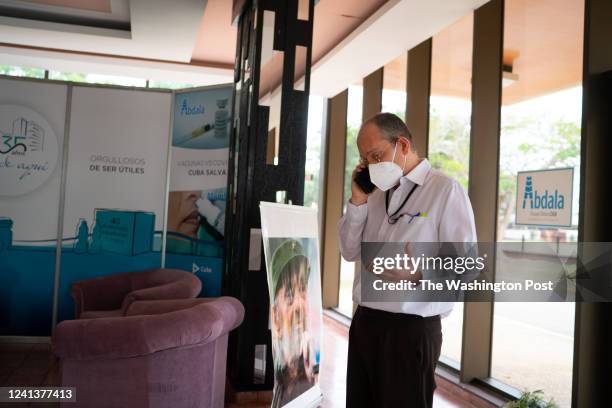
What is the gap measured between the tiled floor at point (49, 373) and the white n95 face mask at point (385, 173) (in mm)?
2760

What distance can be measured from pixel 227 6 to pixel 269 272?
490cm

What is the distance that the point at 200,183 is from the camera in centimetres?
557

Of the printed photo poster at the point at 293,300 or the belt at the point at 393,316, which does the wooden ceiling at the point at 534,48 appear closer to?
the printed photo poster at the point at 293,300

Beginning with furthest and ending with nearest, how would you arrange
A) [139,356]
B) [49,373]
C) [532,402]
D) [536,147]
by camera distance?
[49,373]
[536,147]
[532,402]
[139,356]

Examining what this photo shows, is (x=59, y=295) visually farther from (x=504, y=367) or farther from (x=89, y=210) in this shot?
(x=504, y=367)

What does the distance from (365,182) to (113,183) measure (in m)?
4.35

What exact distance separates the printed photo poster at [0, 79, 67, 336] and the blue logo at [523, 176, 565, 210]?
464 cm

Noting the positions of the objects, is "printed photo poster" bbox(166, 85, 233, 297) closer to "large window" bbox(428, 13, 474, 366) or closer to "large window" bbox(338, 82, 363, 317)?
"large window" bbox(428, 13, 474, 366)

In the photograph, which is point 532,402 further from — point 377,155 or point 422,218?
point 377,155

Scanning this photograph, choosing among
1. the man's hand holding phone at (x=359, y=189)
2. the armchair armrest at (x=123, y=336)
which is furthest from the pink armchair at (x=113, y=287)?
the man's hand holding phone at (x=359, y=189)

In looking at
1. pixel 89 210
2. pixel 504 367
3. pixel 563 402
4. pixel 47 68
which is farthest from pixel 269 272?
pixel 47 68

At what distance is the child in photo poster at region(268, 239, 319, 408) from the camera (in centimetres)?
245

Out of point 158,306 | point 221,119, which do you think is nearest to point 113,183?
point 221,119

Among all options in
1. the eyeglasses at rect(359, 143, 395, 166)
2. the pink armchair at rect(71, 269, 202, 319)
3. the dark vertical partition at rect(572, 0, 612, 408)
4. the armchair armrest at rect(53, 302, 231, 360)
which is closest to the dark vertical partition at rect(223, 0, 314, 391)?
the pink armchair at rect(71, 269, 202, 319)
